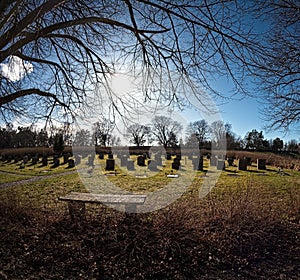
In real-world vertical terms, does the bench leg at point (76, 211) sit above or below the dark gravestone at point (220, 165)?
below

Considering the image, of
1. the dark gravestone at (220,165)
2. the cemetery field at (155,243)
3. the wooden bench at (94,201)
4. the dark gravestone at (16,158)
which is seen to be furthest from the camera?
the dark gravestone at (16,158)

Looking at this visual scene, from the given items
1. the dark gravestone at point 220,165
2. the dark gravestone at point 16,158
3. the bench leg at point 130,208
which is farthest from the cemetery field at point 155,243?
the dark gravestone at point 16,158

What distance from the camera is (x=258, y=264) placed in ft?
12.3

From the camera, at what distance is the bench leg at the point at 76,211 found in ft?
17.3

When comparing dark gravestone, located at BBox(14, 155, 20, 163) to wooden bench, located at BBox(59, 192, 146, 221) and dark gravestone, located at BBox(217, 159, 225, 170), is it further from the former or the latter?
wooden bench, located at BBox(59, 192, 146, 221)

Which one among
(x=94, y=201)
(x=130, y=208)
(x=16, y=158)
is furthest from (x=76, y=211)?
(x=16, y=158)

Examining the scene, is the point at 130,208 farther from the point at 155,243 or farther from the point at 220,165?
the point at 220,165

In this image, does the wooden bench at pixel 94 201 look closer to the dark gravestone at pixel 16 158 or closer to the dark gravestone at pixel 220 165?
the dark gravestone at pixel 220 165

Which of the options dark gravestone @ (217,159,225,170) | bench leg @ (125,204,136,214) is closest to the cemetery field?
bench leg @ (125,204,136,214)

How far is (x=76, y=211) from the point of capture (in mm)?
5410

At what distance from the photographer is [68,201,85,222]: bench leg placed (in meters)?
5.28

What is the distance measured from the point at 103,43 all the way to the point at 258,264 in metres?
5.60

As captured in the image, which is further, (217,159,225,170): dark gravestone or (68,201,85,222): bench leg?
(217,159,225,170): dark gravestone

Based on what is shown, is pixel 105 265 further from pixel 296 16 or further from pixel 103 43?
pixel 296 16
